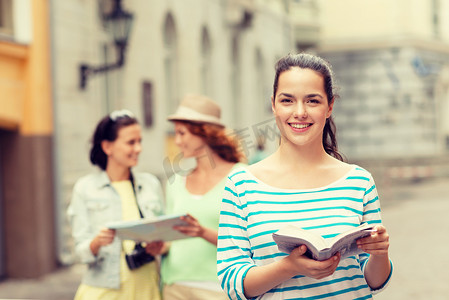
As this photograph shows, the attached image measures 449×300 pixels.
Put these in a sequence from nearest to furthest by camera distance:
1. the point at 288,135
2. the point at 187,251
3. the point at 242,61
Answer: the point at 288,135 < the point at 187,251 < the point at 242,61

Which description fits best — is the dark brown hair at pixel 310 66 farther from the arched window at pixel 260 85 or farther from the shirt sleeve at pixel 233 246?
the arched window at pixel 260 85

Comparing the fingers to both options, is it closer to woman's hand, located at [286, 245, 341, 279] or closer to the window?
woman's hand, located at [286, 245, 341, 279]

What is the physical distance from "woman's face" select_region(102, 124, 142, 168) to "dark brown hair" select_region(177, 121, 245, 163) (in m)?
0.29

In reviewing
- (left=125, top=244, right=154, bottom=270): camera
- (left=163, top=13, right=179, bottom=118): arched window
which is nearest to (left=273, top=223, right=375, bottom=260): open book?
(left=125, top=244, right=154, bottom=270): camera

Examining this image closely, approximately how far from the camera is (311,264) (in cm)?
234

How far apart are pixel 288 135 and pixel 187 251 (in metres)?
1.73

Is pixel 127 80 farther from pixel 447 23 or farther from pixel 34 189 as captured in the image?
pixel 447 23

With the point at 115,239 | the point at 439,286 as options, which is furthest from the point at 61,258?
the point at 115,239

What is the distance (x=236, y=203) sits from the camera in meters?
2.63

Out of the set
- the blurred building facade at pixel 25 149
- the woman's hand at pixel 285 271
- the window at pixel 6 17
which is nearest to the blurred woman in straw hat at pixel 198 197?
the woman's hand at pixel 285 271

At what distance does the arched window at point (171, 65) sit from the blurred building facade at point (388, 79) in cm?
1411

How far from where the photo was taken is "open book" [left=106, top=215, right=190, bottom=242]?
3.81 m

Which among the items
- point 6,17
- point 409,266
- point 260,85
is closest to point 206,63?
point 260,85

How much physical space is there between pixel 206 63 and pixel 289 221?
14829 mm
